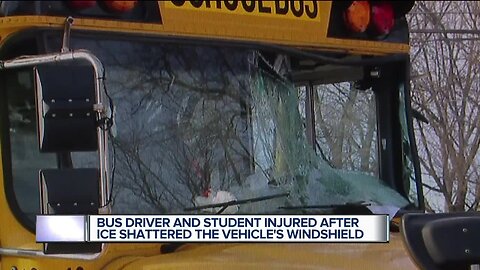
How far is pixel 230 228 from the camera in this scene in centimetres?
311

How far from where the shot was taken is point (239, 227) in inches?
122

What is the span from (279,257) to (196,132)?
62 centimetres

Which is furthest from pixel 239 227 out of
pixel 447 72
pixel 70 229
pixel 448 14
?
pixel 448 14

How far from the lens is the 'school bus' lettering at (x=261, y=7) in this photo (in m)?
3.38

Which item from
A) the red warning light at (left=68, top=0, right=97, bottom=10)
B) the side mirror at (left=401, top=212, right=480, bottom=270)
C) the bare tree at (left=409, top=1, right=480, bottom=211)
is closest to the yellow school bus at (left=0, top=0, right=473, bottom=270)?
the red warning light at (left=68, top=0, right=97, bottom=10)

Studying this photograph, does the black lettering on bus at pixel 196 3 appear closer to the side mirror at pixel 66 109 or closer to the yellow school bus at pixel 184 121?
the yellow school bus at pixel 184 121

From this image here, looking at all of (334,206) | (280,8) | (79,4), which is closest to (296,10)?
(280,8)

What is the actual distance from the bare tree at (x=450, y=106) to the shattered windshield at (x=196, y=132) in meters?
6.03

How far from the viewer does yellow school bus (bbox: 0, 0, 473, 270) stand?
277 centimetres

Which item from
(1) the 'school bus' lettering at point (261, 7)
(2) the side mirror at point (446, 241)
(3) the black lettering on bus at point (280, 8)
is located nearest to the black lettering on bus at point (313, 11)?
(1) the 'school bus' lettering at point (261, 7)

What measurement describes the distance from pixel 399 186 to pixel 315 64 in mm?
740

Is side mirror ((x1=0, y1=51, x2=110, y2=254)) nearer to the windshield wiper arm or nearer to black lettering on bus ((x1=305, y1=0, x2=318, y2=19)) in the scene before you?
the windshield wiper arm

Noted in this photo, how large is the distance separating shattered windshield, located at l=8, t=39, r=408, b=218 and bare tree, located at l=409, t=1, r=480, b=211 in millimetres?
6026

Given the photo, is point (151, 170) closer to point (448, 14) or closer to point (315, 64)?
point (315, 64)
